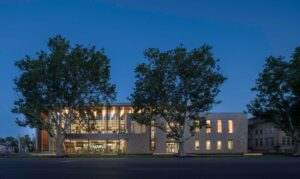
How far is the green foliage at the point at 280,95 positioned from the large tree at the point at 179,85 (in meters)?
9.07

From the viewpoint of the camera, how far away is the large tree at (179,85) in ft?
187

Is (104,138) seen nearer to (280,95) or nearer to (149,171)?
(280,95)

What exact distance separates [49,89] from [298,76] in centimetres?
3408

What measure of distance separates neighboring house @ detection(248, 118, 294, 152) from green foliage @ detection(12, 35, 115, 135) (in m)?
50.3

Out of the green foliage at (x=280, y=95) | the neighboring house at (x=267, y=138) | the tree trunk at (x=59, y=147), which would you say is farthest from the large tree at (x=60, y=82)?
the neighboring house at (x=267, y=138)

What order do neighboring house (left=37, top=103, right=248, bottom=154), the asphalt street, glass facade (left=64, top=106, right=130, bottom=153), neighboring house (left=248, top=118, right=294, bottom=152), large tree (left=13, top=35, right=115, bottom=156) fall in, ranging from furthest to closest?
neighboring house (left=248, top=118, right=294, bottom=152), glass facade (left=64, top=106, right=130, bottom=153), neighboring house (left=37, top=103, right=248, bottom=154), large tree (left=13, top=35, right=115, bottom=156), the asphalt street

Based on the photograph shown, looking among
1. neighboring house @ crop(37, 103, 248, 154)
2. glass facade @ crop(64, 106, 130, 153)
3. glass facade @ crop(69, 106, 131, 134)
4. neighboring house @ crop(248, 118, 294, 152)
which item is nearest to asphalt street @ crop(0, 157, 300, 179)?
neighboring house @ crop(37, 103, 248, 154)

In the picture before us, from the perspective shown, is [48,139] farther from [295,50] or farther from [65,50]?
[295,50]

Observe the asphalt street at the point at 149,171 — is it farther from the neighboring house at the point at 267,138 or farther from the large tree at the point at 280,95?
the neighboring house at the point at 267,138

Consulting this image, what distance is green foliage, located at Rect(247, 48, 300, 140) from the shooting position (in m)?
61.2

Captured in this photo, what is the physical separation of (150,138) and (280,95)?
2856 cm

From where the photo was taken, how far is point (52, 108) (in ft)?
192

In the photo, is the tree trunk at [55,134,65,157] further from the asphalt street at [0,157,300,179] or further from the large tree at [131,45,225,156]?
the asphalt street at [0,157,300,179]

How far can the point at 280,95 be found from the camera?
62.5 meters
